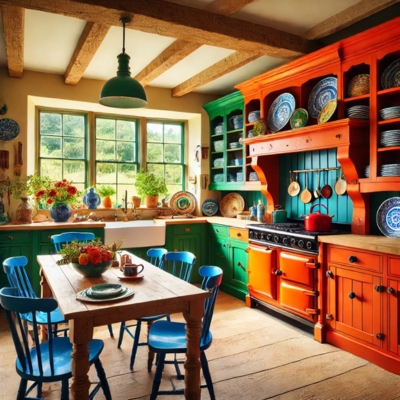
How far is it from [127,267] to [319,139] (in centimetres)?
216

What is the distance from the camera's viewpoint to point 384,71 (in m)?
3.16

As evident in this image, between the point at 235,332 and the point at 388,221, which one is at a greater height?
the point at 388,221

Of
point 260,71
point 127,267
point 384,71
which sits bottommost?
point 127,267

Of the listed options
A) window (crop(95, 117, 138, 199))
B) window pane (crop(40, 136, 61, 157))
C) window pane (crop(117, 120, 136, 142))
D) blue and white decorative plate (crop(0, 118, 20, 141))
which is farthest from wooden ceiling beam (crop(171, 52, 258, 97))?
blue and white decorative plate (crop(0, 118, 20, 141))

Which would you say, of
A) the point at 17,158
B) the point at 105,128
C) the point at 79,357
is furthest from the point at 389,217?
the point at 17,158

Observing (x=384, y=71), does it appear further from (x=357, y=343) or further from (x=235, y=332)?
(x=235, y=332)

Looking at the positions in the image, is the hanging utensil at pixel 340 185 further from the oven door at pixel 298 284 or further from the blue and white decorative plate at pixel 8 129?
the blue and white decorative plate at pixel 8 129

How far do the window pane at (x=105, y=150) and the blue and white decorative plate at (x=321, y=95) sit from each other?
3.08 metres

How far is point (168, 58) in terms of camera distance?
3988 mm

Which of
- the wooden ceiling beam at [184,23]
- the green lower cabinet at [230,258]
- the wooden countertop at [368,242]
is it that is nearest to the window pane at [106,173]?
the green lower cabinet at [230,258]

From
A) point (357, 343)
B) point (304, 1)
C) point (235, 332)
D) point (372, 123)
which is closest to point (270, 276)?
point (235, 332)

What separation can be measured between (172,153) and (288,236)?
3.02 metres

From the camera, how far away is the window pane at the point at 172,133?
6.07 meters

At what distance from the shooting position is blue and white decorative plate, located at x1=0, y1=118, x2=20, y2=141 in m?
4.58
